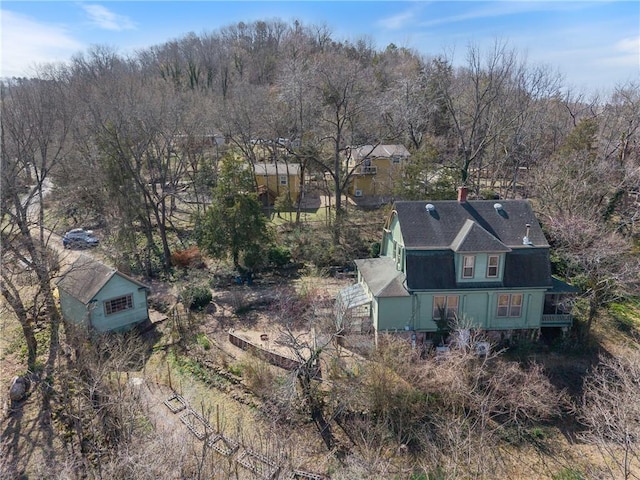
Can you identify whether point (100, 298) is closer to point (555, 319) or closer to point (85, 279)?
point (85, 279)

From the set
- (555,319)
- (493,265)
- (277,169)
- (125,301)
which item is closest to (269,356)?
(125,301)

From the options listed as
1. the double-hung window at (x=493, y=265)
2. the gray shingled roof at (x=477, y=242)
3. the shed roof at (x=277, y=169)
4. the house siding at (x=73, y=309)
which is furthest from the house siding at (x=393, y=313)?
the shed roof at (x=277, y=169)

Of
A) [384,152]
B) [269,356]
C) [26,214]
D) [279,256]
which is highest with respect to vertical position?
[384,152]

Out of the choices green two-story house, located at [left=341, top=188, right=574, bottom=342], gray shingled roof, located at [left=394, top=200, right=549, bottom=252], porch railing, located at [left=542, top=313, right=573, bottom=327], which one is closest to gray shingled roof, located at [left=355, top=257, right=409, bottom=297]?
green two-story house, located at [left=341, top=188, right=574, bottom=342]

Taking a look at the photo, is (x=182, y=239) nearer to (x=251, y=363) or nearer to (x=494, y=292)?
(x=251, y=363)

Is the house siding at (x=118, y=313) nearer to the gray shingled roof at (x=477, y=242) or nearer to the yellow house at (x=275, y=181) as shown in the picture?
the gray shingled roof at (x=477, y=242)

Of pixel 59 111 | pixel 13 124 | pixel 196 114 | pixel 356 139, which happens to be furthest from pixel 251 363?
pixel 196 114
